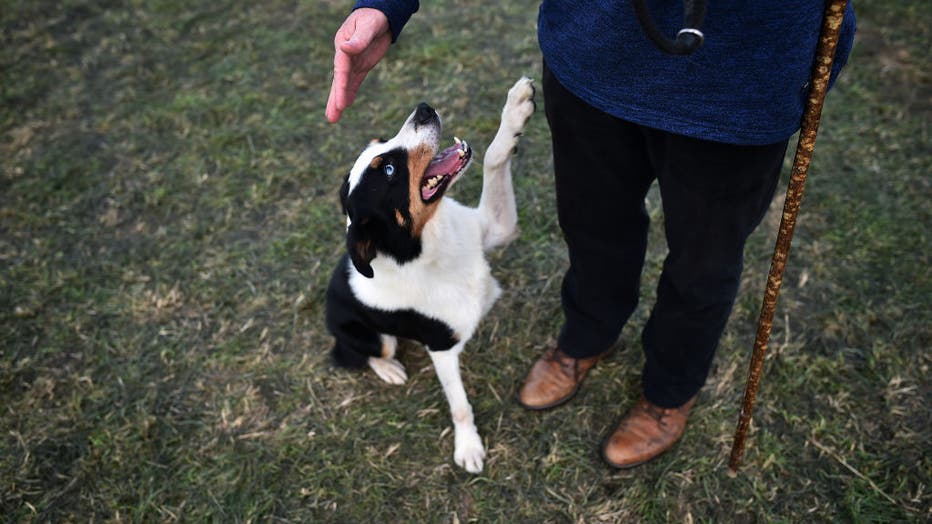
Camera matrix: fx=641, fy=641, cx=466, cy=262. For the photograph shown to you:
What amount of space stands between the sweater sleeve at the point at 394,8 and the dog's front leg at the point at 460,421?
122cm

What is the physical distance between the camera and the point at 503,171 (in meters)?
2.40

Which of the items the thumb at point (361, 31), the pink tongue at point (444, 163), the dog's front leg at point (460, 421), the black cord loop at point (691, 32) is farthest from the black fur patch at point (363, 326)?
the black cord loop at point (691, 32)

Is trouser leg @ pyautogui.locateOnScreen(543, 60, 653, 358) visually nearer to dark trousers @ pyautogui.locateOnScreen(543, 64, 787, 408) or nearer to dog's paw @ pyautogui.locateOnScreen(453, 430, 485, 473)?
dark trousers @ pyautogui.locateOnScreen(543, 64, 787, 408)

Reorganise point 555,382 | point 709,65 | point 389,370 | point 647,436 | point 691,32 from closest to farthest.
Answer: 1. point 691,32
2. point 709,65
3. point 647,436
4. point 555,382
5. point 389,370

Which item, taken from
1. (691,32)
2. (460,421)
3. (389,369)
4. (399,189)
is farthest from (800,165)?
(389,369)

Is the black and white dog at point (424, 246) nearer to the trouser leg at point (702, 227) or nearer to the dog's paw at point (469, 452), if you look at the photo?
the dog's paw at point (469, 452)

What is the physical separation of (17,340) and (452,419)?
2.33 m

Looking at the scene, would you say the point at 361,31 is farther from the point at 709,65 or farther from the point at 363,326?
the point at 363,326

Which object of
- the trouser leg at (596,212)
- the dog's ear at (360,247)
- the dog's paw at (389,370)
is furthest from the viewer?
the dog's paw at (389,370)

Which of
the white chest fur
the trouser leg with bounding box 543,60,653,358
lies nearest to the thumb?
the trouser leg with bounding box 543,60,653,358

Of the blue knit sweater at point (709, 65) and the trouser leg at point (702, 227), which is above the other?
the blue knit sweater at point (709, 65)

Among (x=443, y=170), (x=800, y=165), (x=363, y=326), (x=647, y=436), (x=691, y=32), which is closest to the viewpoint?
(x=691, y=32)

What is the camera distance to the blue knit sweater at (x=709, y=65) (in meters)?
1.35

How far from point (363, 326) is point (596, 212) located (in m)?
1.08
